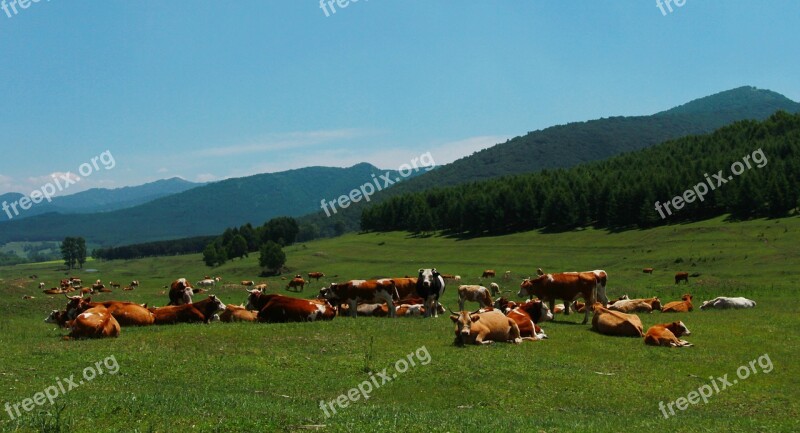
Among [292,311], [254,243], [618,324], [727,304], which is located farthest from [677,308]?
[254,243]

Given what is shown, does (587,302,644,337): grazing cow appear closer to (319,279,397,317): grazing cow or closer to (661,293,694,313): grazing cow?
(319,279,397,317): grazing cow

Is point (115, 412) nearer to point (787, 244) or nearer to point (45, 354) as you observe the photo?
point (45, 354)

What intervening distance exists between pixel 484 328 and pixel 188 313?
11.9 meters

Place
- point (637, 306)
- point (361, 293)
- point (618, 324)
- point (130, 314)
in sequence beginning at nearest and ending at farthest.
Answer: point (618, 324)
point (130, 314)
point (361, 293)
point (637, 306)

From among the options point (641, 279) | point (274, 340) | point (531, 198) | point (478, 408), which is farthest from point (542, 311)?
point (531, 198)

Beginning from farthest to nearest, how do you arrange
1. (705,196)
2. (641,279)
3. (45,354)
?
1. (705,196)
2. (641,279)
3. (45,354)

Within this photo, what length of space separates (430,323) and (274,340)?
744 cm

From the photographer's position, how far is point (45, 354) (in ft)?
53.2

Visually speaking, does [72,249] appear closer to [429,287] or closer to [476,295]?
[476,295]

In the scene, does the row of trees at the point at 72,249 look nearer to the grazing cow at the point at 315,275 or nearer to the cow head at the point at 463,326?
the grazing cow at the point at 315,275

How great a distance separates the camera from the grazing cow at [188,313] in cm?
2406

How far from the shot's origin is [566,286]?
2772 centimetres

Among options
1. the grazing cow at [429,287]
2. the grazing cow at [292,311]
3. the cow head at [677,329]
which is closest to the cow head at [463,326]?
the grazing cow at [292,311]

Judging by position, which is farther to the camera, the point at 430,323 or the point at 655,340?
the point at 430,323
